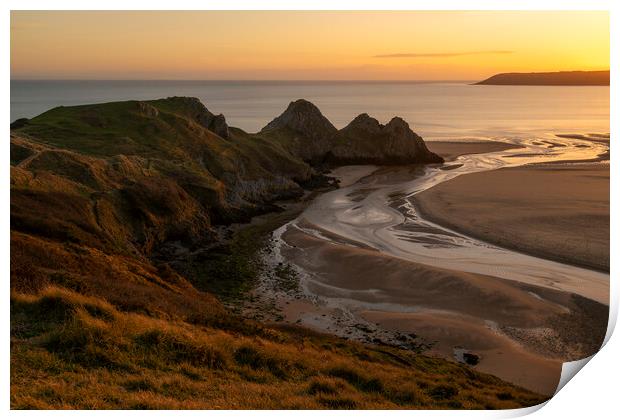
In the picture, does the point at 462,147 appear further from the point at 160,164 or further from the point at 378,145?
the point at 160,164

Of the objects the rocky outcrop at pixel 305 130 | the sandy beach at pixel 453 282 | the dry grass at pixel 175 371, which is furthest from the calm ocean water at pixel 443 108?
the dry grass at pixel 175 371

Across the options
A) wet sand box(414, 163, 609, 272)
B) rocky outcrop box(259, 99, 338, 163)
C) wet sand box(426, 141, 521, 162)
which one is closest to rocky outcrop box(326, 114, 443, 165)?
rocky outcrop box(259, 99, 338, 163)

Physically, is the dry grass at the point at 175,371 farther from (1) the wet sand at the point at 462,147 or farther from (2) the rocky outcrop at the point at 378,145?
(1) the wet sand at the point at 462,147

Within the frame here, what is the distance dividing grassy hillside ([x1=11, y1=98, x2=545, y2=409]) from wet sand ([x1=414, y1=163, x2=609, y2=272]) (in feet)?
61.4

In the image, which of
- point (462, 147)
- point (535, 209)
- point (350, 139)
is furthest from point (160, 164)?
point (462, 147)

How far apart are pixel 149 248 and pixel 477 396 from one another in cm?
2408

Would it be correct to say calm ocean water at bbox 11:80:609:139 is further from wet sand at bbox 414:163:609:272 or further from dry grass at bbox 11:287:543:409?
dry grass at bbox 11:287:543:409

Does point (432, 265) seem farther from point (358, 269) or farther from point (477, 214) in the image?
point (477, 214)

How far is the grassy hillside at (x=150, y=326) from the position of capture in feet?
45.3

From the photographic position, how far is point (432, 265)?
3444 centimetres

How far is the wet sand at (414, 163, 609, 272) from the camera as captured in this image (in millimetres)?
37344

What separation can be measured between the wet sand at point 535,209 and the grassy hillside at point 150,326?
737 inches

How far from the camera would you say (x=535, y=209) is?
46906 mm

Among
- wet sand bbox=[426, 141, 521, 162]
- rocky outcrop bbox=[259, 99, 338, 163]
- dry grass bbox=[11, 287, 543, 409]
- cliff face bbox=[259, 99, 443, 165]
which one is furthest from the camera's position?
wet sand bbox=[426, 141, 521, 162]
